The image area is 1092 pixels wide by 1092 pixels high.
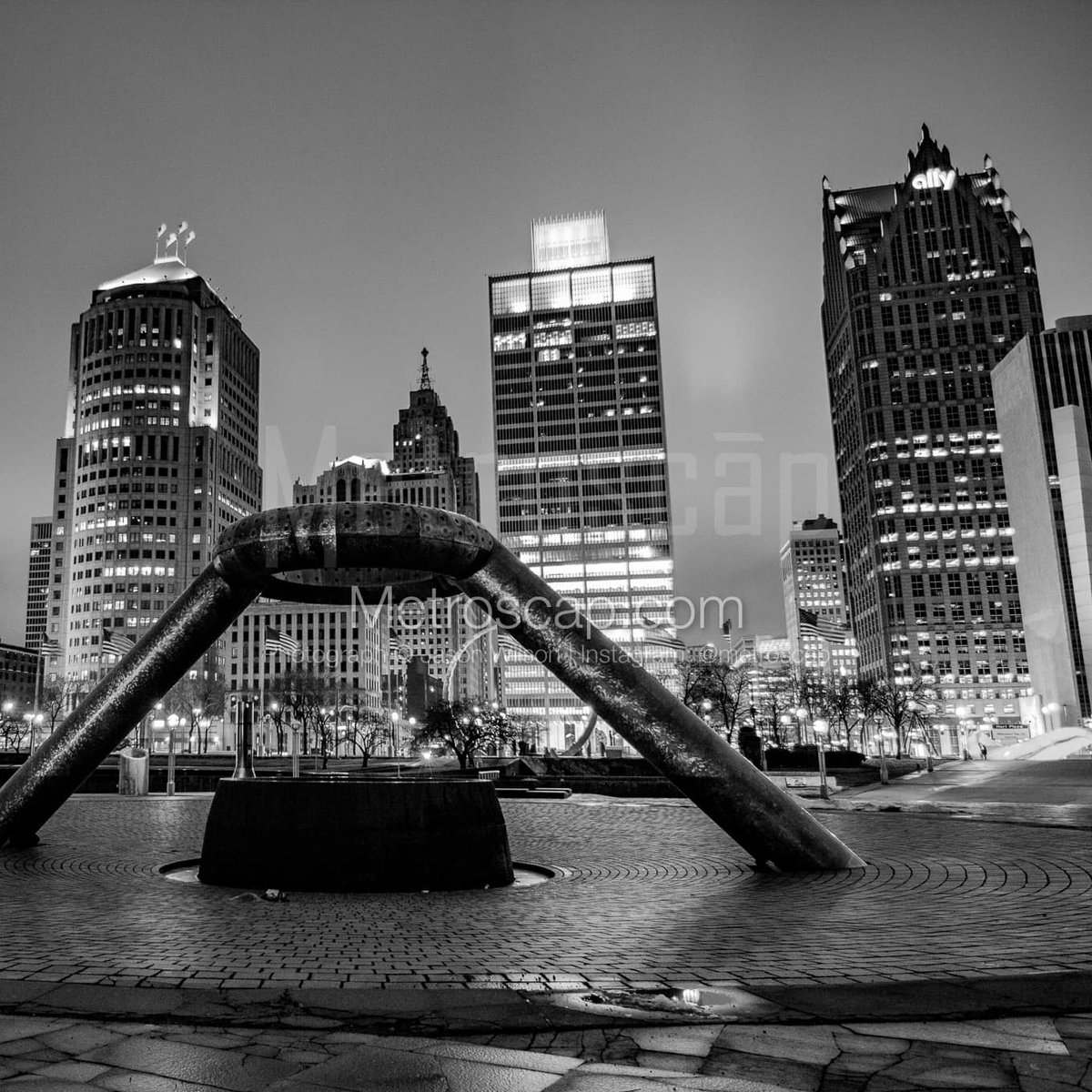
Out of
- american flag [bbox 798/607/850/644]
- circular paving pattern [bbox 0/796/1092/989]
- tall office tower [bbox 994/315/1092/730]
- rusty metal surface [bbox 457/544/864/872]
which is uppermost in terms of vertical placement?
tall office tower [bbox 994/315/1092/730]

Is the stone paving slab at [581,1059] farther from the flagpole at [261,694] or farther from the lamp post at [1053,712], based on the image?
the lamp post at [1053,712]

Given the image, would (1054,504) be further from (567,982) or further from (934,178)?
(567,982)

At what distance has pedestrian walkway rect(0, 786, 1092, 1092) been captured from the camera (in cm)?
420

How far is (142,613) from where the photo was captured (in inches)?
5748

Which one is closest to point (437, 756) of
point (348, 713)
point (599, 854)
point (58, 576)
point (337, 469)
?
point (348, 713)

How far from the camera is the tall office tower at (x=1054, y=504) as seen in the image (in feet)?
324

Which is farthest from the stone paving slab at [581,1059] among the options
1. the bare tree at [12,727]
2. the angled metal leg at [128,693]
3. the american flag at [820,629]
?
the bare tree at [12,727]

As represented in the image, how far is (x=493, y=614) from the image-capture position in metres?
12.4

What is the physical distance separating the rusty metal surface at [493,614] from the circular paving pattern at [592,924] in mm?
787

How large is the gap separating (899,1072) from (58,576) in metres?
172

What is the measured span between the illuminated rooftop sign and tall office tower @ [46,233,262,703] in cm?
12899

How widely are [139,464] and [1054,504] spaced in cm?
13564

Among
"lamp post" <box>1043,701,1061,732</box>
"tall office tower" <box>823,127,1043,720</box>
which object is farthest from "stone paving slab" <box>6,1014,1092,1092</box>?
"tall office tower" <box>823,127,1043,720</box>

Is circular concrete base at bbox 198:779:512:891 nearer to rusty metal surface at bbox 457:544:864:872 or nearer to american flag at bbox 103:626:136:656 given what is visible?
rusty metal surface at bbox 457:544:864:872
